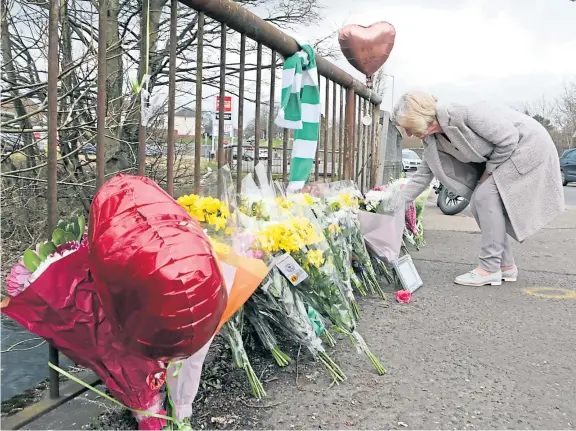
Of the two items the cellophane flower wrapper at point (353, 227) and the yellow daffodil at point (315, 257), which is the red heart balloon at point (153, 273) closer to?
the yellow daffodil at point (315, 257)

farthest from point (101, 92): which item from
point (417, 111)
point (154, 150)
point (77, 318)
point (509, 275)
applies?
point (154, 150)

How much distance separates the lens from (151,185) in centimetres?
124

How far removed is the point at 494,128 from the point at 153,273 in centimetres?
291

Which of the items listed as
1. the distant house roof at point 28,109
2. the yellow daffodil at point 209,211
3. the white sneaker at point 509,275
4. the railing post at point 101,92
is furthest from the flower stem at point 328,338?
the distant house roof at point 28,109

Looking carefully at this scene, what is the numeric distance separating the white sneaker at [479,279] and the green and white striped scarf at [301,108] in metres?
1.35

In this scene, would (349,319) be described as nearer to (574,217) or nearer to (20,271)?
(20,271)

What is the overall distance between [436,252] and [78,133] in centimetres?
354

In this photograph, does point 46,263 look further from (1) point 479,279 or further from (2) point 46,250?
(1) point 479,279

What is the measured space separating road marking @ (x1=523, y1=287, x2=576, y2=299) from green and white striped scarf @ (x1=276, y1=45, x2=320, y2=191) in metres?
1.69

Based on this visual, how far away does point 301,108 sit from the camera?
10.1 feet

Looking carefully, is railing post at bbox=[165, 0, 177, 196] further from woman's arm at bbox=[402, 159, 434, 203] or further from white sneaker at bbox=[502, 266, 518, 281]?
white sneaker at bbox=[502, 266, 518, 281]

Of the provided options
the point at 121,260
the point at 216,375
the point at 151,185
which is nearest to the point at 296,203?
the point at 216,375

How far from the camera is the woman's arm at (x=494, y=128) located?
338cm

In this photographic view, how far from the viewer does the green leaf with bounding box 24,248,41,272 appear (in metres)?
1.34
